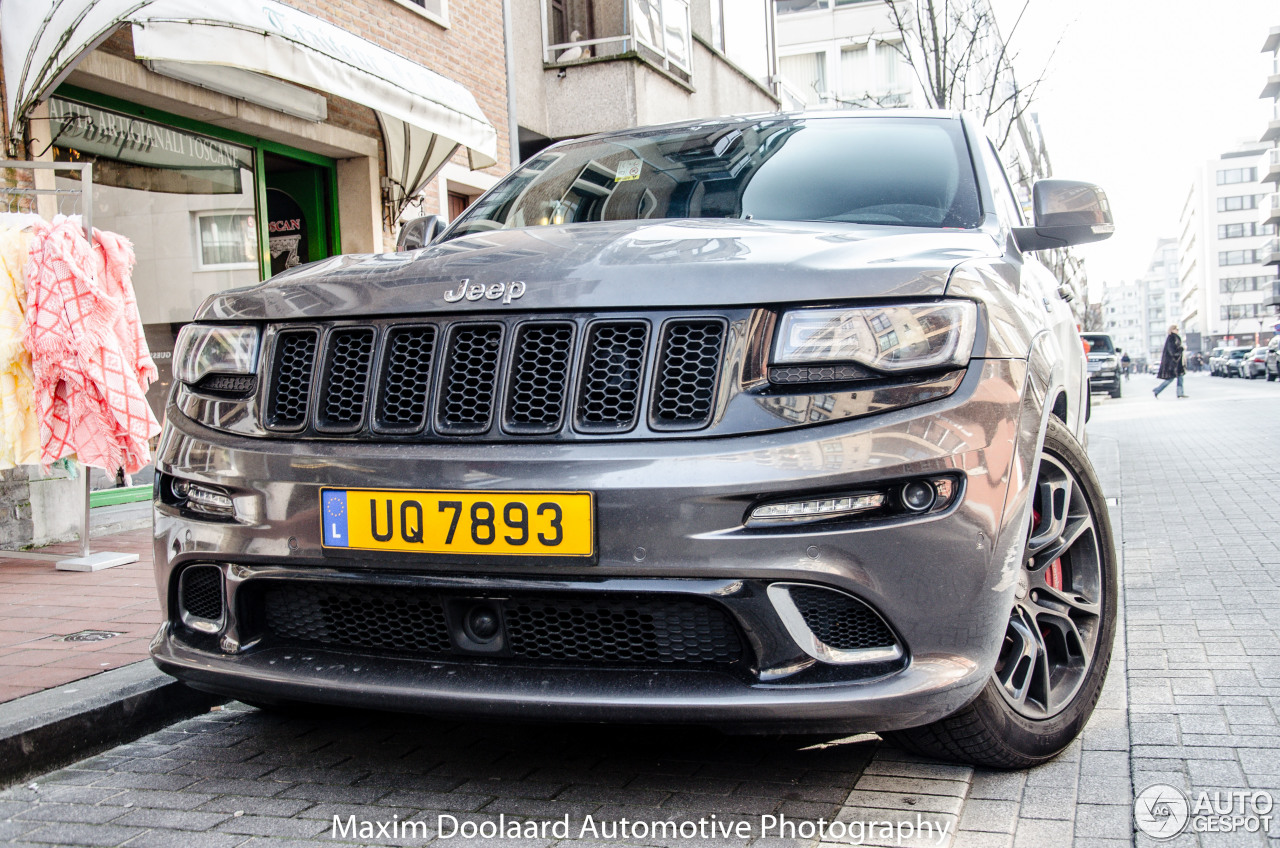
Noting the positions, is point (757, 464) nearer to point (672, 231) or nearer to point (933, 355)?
point (933, 355)

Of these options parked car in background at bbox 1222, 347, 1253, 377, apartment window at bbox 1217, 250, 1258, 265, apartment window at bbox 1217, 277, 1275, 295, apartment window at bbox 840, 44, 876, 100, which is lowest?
parked car in background at bbox 1222, 347, 1253, 377

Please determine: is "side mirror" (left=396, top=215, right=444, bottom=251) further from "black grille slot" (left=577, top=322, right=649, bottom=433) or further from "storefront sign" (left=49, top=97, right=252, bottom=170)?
"storefront sign" (left=49, top=97, right=252, bottom=170)

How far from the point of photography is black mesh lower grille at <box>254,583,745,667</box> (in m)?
2.35

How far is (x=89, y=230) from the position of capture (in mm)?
5852

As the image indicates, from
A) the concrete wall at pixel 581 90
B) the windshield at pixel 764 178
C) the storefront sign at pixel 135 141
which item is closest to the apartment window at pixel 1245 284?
the concrete wall at pixel 581 90

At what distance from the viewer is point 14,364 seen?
5.69 metres

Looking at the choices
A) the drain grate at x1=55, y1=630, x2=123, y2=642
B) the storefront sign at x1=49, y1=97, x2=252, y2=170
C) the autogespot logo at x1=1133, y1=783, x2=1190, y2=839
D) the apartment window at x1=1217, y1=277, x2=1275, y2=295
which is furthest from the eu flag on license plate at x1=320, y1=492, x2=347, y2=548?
the apartment window at x1=1217, y1=277, x2=1275, y2=295

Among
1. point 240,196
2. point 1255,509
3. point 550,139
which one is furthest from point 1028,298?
point 550,139

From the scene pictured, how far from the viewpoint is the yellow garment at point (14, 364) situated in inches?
221

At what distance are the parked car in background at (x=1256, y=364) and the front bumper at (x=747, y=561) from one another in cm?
5603

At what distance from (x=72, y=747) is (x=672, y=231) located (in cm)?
209

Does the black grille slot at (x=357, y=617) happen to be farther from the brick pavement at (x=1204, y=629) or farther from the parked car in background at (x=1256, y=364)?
the parked car in background at (x=1256, y=364)

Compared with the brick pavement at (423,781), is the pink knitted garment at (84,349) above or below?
above

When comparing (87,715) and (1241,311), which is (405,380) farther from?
(1241,311)
